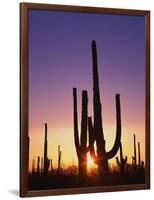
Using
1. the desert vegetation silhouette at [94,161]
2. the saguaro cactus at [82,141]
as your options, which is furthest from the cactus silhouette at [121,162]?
the saguaro cactus at [82,141]

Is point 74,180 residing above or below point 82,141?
below

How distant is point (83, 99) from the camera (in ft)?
5.23

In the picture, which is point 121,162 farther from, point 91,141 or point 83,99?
point 83,99

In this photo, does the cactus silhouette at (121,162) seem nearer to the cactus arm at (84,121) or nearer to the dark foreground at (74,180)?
the dark foreground at (74,180)

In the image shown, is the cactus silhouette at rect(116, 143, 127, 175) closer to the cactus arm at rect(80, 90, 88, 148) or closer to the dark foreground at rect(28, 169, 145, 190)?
the dark foreground at rect(28, 169, 145, 190)

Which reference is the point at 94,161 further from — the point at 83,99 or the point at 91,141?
the point at 83,99

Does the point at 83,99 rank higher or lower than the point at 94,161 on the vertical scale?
higher

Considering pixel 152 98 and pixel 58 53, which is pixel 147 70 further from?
pixel 58 53

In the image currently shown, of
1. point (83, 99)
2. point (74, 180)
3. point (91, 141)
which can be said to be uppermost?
point (83, 99)

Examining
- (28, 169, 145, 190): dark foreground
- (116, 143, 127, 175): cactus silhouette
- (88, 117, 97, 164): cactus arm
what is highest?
(88, 117, 97, 164): cactus arm

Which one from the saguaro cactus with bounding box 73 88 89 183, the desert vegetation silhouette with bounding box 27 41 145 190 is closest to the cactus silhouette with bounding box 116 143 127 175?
the desert vegetation silhouette with bounding box 27 41 145 190

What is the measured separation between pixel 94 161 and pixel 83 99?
→ 0.66ft

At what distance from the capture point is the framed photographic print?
1.54 meters

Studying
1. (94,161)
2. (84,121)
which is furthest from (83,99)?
(94,161)
